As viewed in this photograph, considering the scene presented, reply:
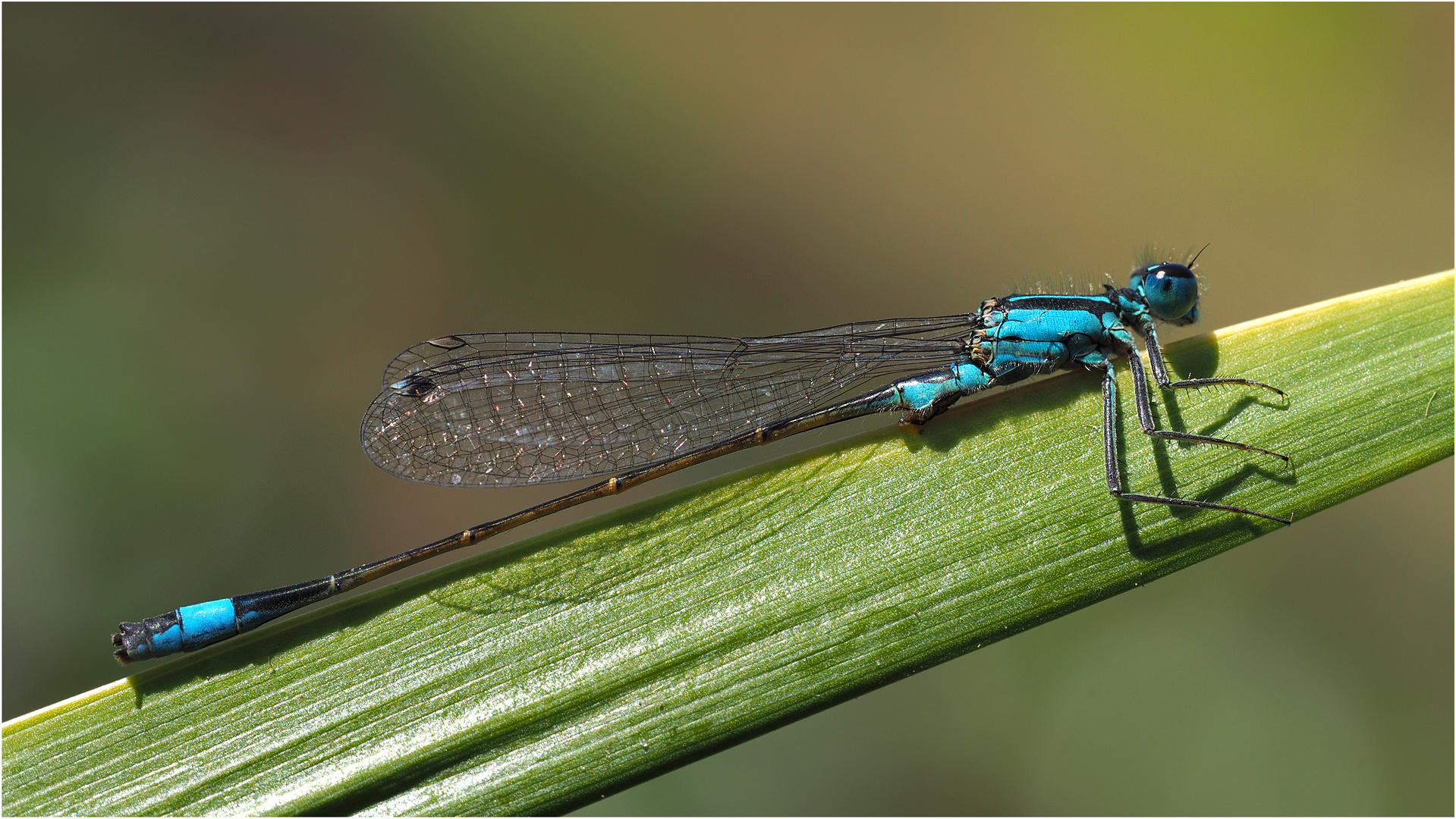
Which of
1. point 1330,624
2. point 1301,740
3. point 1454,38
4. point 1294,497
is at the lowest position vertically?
point 1301,740

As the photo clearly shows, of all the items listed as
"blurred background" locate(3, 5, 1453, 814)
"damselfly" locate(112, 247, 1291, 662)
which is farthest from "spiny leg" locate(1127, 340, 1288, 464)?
"blurred background" locate(3, 5, 1453, 814)

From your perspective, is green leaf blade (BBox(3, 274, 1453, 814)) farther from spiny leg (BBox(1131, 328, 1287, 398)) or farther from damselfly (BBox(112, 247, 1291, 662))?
damselfly (BBox(112, 247, 1291, 662))

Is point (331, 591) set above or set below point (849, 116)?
below

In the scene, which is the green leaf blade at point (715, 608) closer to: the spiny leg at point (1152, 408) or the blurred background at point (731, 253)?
the spiny leg at point (1152, 408)

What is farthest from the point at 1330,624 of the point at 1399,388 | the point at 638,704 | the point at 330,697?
the point at 330,697

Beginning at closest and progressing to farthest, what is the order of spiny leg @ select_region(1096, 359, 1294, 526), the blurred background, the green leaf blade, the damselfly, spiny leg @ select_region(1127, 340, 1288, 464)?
the green leaf blade
spiny leg @ select_region(1096, 359, 1294, 526)
spiny leg @ select_region(1127, 340, 1288, 464)
the damselfly
the blurred background

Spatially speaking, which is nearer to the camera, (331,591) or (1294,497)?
(1294,497)

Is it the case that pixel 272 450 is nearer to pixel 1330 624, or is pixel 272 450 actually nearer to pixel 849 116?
pixel 849 116

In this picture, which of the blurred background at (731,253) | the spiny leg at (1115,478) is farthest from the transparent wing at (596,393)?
the blurred background at (731,253)
